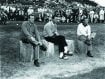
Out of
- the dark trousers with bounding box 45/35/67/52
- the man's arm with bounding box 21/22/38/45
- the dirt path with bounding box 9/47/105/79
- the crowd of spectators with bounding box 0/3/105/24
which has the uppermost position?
the man's arm with bounding box 21/22/38/45

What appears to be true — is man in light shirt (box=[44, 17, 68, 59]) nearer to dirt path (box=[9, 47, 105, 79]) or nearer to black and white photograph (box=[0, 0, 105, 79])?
black and white photograph (box=[0, 0, 105, 79])

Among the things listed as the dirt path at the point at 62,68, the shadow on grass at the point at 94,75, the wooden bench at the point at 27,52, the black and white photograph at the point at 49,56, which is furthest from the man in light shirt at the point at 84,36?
the shadow on grass at the point at 94,75

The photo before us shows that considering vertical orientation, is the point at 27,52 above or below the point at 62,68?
above

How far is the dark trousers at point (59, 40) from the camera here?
1077cm

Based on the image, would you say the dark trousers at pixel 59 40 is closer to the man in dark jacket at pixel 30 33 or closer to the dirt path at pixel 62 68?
the dirt path at pixel 62 68

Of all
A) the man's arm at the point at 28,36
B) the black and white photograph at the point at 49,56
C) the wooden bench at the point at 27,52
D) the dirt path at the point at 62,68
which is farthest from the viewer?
the wooden bench at the point at 27,52

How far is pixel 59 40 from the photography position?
431 inches

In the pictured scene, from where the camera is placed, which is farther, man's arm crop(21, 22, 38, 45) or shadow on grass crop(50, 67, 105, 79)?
man's arm crop(21, 22, 38, 45)

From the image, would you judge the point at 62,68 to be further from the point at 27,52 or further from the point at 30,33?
the point at 30,33

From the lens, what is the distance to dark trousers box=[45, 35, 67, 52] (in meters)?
10.8

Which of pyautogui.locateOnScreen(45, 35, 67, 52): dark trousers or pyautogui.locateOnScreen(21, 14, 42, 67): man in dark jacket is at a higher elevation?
pyautogui.locateOnScreen(21, 14, 42, 67): man in dark jacket

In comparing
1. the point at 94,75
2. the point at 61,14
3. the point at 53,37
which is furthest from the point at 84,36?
the point at 61,14

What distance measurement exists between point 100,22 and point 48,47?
70.7 feet

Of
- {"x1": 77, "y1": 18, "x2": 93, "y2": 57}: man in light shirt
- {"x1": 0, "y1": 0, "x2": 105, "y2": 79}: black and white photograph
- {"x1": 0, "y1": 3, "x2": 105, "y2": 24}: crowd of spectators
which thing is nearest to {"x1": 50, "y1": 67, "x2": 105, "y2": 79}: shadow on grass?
{"x1": 0, "y1": 0, "x2": 105, "y2": 79}: black and white photograph
